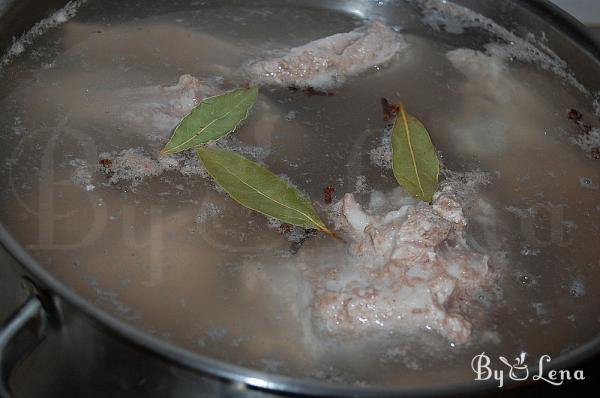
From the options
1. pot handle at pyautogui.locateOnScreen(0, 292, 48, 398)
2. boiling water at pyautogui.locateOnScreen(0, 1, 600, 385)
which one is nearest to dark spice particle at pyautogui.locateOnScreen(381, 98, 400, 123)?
boiling water at pyautogui.locateOnScreen(0, 1, 600, 385)

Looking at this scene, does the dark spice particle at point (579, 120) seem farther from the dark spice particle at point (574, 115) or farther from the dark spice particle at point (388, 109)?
the dark spice particle at point (388, 109)

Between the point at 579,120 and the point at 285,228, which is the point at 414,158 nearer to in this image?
the point at 285,228

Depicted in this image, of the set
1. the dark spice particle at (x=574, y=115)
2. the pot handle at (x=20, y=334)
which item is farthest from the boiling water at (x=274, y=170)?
the pot handle at (x=20, y=334)

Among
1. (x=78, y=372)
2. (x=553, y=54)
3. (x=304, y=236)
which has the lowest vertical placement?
(x=78, y=372)

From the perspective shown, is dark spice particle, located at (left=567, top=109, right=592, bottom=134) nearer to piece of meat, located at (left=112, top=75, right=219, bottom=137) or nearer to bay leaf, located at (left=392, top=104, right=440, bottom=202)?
bay leaf, located at (left=392, top=104, right=440, bottom=202)

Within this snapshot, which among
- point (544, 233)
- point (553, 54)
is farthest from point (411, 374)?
point (553, 54)

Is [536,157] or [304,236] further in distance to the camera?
[536,157]

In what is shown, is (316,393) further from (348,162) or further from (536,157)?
(536,157)
